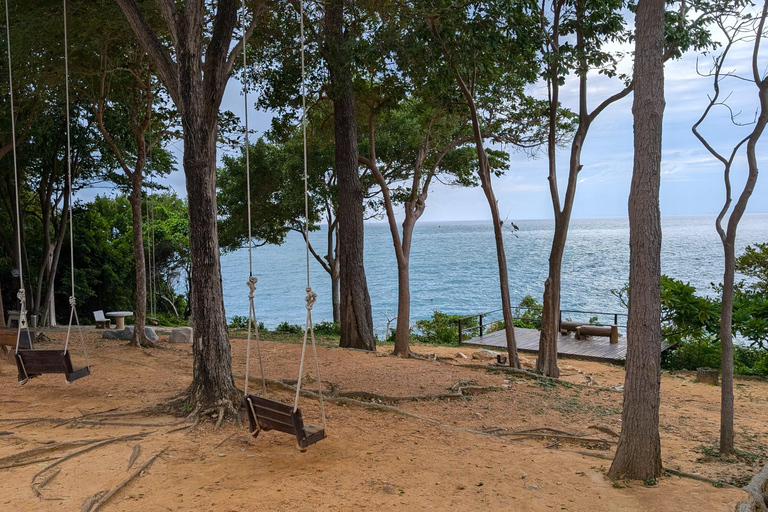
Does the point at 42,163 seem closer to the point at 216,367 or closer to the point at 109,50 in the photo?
the point at 109,50

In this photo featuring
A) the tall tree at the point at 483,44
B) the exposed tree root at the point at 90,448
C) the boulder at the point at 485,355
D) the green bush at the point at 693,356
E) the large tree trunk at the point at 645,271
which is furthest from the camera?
the boulder at the point at 485,355

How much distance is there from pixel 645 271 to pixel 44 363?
536cm

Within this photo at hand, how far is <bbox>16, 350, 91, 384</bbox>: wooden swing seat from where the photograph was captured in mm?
5270

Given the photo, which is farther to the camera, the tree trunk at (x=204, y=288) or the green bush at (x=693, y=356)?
the green bush at (x=693, y=356)

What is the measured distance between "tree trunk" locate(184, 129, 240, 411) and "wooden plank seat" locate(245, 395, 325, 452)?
4.26 ft

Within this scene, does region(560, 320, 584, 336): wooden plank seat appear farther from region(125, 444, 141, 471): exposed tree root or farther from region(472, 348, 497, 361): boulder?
region(125, 444, 141, 471): exposed tree root

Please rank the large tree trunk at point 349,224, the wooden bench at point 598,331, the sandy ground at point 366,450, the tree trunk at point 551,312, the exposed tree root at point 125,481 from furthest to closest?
the wooden bench at point 598,331
the large tree trunk at point 349,224
the tree trunk at point 551,312
the sandy ground at point 366,450
the exposed tree root at point 125,481

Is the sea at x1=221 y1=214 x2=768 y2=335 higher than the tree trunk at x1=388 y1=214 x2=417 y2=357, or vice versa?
the tree trunk at x1=388 y1=214 x2=417 y2=357

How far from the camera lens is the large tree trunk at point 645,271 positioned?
401 centimetres

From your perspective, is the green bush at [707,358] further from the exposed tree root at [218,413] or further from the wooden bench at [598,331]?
the exposed tree root at [218,413]

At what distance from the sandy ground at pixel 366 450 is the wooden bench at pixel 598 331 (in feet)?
15.5

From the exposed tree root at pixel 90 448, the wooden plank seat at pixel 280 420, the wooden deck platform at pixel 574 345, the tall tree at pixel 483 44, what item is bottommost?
the wooden deck platform at pixel 574 345

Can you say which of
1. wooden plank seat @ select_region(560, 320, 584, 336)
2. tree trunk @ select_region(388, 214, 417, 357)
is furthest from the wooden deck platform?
tree trunk @ select_region(388, 214, 417, 357)

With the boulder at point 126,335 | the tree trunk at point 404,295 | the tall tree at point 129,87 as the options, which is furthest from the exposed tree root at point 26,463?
the tree trunk at point 404,295
